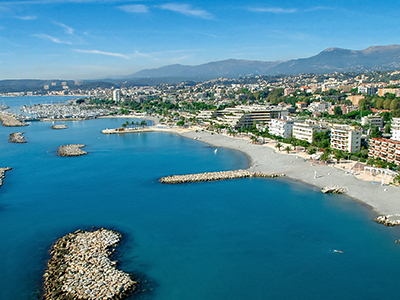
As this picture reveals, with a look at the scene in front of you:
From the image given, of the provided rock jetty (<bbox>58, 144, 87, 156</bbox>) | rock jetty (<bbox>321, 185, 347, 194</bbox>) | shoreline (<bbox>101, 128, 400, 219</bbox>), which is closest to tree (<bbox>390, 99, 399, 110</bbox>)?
shoreline (<bbox>101, 128, 400, 219</bbox>)

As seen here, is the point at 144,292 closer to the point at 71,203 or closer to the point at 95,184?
the point at 71,203

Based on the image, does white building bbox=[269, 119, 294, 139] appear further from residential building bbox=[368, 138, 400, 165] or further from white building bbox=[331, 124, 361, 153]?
residential building bbox=[368, 138, 400, 165]

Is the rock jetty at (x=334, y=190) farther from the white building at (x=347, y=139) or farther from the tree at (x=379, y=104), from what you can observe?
the tree at (x=379, y=104)

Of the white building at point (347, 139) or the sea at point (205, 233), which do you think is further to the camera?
the white building at point (347, 139)

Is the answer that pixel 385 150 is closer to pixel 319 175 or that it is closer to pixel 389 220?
pixel 319 175

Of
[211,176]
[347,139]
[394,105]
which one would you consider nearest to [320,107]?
[394,105]

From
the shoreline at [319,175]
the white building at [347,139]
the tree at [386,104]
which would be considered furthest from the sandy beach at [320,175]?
the tree at [386,104]

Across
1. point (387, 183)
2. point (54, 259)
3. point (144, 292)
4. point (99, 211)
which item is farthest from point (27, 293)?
point (387, 183)
